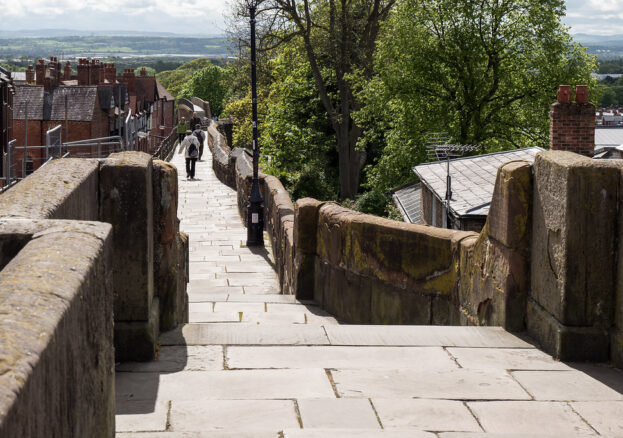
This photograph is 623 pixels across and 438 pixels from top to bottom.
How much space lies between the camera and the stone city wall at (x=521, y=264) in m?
5.16

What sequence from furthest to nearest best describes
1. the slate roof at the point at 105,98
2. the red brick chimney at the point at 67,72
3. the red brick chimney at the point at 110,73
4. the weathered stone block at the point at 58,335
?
the red brick chimney at the point at 67,72, the red brick chimney at the point at 110,73, the slate roof at the point at 105,98, the weathered stone block at the point at 58,335

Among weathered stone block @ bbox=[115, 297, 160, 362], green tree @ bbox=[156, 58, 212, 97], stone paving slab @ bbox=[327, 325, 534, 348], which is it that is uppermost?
green tree @ bbox=[156, 58, 212, 97]

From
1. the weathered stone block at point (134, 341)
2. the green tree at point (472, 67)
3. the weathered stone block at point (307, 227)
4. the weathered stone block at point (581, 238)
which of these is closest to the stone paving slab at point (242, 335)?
the weathered stone block at point (134, 341)

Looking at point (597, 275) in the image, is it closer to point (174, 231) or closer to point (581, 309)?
point (581, 309)

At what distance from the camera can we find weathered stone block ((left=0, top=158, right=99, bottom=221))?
11.4 ft

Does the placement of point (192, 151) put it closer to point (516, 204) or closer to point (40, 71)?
point (516, 204)

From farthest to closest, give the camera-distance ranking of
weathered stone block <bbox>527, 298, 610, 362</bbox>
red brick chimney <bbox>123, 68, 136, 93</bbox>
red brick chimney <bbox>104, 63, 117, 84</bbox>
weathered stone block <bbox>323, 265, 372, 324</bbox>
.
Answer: red brick chimney <bbox>123, 68, 136, 93</bbox> < red brick chimney <bbox>104, 63, 117, 84</bbox> < weathered stone block <bbox>323, 265, 372, 324</bbox> < weathered stone block <bbox>527, 298, 610, 362</bbox>

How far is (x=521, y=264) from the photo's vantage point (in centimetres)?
589

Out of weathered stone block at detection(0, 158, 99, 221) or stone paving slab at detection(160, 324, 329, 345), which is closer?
weathered stone block at detection(0, 158, 99, 221)

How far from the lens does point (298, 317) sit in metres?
8.56

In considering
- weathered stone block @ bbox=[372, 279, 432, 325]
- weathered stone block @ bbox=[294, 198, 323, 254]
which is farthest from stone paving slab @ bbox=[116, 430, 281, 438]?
weathered stone block @ bbox=[294, 198, 323, 254]

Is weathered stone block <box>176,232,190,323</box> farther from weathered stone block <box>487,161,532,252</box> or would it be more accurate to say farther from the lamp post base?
the lamp post base

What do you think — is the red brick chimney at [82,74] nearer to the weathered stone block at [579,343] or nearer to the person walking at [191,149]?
the person walking at [191,149]

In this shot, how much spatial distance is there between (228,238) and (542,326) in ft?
44.9
